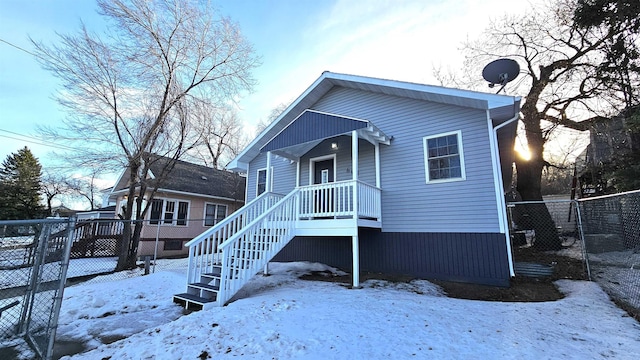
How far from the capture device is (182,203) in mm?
15055

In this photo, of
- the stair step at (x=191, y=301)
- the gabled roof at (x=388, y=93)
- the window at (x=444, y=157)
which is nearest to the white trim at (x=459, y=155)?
the window at (x=444, y=157)

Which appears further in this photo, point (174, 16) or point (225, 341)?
point (174, 16)

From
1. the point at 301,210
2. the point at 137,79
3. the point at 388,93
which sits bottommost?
the point at 301,210

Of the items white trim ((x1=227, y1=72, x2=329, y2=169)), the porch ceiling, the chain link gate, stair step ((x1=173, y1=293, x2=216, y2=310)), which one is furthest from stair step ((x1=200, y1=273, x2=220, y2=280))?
white trim ((x1=227, y1=72, x2=329, y2=169))

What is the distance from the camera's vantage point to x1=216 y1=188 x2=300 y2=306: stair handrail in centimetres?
504

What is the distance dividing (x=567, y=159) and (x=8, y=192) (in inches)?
1573

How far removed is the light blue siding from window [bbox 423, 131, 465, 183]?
5.0 inches

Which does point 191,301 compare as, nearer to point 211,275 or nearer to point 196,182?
point 211,275

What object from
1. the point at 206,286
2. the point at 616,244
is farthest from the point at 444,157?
the point at 206,286

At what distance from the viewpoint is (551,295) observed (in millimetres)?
5613

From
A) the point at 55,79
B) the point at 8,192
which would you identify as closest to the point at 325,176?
the point at 55,79

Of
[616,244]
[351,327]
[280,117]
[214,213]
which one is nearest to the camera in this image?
[351,327]

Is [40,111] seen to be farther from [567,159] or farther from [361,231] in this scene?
[567,159]

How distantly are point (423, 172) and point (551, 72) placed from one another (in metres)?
9.82
